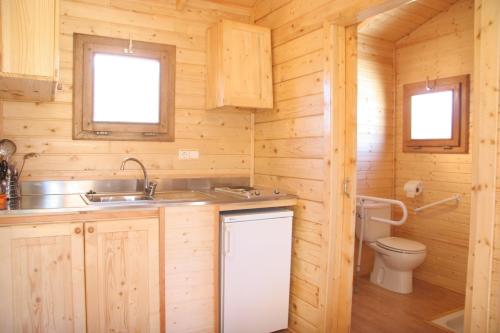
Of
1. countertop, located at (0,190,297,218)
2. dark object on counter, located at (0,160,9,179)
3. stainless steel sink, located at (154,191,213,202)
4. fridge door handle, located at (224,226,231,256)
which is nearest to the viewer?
countertop, located at (0,190,297,218)

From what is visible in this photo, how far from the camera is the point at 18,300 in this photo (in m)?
1.89

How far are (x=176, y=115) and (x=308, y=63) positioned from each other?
3.56 feet

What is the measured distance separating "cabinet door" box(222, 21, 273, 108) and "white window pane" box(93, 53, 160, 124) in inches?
21.9

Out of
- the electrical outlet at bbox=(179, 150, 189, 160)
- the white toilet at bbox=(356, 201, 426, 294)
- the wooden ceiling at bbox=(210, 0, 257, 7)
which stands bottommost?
the white toilet at bbox=(356, 201, 426, 294)

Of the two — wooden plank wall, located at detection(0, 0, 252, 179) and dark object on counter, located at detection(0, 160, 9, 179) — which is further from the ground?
wooden plank wall, located at detection(0, 0, 252, 179)

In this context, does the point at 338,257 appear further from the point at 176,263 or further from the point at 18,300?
the point at 18,300

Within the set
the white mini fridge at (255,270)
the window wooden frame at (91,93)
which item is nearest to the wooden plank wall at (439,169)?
the white mini fridge at (255,270)

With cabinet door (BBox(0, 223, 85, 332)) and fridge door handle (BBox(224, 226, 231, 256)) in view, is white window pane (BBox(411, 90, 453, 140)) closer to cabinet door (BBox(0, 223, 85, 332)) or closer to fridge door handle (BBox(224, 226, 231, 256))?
fridge door handle (BBox(224, 226, 231, 256))

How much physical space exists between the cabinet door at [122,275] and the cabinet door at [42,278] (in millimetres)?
61

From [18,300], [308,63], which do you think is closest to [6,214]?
[18,300]

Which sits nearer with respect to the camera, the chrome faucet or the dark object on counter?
the dark object on counter

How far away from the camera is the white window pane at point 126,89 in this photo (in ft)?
8.50

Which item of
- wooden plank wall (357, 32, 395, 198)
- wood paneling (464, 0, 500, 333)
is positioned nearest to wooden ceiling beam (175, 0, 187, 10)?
wooden plank wall (357, 32, 395, 198)

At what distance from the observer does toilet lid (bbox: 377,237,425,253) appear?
10.5 feet
